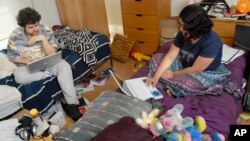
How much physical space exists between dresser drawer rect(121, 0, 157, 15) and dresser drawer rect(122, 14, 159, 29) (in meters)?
0.06

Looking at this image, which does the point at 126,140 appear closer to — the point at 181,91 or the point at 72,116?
the point at 181,91

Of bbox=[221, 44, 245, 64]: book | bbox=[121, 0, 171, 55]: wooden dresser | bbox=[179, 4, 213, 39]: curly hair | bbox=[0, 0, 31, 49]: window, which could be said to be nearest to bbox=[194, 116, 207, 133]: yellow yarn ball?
bbox=[179, 4, 213, 39]: curly hair

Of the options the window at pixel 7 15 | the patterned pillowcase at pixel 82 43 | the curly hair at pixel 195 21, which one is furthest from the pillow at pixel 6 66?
the curly hair at pixel 195 21

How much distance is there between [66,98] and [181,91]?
115 centimetres

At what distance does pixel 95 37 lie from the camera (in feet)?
9.49

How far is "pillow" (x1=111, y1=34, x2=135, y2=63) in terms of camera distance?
3295 mm

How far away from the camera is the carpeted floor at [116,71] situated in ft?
8.94

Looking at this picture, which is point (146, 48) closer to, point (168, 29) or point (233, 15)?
point (168, 29)

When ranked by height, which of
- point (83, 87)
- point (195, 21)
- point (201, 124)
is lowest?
point (83, 87)

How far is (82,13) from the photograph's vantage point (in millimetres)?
3434

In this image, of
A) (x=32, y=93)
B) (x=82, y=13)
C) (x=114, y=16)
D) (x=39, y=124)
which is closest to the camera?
(x=39, y=124)

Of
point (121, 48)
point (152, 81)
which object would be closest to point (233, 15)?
point (152, 81)

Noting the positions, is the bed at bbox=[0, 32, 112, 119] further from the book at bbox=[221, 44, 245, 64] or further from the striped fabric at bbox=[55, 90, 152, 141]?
the book at bbox=[221, 44, 245, 64]

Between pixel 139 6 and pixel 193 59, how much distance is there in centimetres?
148
